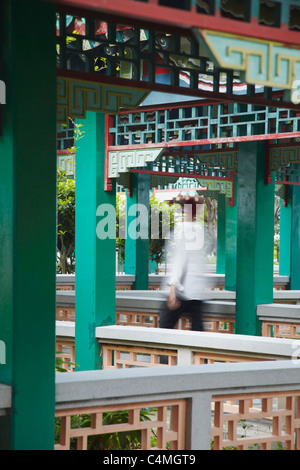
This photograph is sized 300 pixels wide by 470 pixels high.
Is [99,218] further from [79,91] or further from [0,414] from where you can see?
[0,414]

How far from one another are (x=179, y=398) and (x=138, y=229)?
457 inches

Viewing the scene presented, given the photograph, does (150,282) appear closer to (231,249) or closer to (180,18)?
(231,249)

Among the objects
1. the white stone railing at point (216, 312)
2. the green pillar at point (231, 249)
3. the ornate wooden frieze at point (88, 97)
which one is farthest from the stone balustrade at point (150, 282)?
the ornate wooden frieze at point (88, 97)

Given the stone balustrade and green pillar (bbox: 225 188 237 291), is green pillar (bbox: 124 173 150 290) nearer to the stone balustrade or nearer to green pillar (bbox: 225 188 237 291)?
the stone balustrade

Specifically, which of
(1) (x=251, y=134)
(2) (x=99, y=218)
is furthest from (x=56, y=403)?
(1) (x=251, y=134)

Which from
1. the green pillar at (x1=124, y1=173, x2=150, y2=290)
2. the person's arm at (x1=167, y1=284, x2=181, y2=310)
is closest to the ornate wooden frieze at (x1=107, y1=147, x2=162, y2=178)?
the person's arm at (x1=167, y1=284, x2=181, y2=310)

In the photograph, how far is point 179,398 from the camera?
14.3 ft

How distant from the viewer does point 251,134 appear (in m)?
8.71

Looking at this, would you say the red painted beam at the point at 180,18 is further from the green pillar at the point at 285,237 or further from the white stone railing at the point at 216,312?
the green pillar at the point at 285,237

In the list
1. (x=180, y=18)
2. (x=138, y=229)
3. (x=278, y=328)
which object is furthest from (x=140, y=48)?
(x=138, y=229)

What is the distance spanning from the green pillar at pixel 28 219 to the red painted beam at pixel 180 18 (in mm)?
755

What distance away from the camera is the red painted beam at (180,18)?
9.20ft

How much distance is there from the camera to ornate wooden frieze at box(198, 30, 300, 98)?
310 cm
